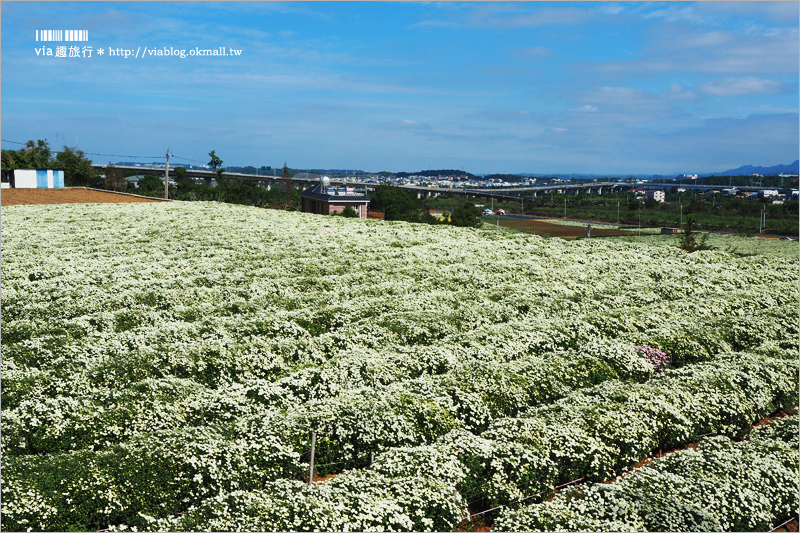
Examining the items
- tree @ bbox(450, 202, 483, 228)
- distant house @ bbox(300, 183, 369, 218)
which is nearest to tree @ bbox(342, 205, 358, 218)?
distant house @ bbox(300, 183, 369, 218)

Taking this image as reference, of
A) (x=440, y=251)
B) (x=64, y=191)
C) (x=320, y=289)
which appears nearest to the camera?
(x=320, y=289)

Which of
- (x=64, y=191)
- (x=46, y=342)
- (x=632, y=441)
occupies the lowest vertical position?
(x=632, y=441)

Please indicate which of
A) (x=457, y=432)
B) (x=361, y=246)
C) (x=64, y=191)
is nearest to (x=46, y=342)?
(x=457, y=432)

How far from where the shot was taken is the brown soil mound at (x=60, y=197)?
73188 millimetres

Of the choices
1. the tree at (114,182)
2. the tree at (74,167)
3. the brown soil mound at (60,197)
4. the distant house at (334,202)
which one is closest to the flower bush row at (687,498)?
the distant house at (334,202)

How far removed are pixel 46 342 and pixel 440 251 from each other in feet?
94.8

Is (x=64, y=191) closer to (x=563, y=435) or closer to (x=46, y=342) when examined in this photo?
(x=46, y=342)

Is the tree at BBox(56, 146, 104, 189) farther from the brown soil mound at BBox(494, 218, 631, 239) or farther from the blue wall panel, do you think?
the brown soil mound at BBox(494, 218, 631, 239)

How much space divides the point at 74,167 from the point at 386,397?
100358mm

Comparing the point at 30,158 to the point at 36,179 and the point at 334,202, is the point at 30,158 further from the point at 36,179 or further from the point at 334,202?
the point at 334,202

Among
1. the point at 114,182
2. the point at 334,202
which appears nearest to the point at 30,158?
the point at 114,182

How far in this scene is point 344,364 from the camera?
842 inches

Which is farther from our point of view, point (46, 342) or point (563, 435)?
point (46, 342)

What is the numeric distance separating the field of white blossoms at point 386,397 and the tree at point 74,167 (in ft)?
230
